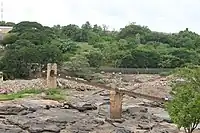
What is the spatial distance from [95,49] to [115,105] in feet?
153

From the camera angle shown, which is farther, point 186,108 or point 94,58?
point 94,58

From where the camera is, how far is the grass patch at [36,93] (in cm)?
5978

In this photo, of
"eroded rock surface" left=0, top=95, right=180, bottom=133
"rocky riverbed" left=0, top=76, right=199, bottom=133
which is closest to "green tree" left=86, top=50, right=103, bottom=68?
"rocky riverbed" left=0, top=76, right=199, bottom=133

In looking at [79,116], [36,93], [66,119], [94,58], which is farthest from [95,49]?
[66,119]

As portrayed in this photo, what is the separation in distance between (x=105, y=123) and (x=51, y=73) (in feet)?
80.7

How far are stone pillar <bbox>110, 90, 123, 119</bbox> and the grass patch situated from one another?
11627 mm

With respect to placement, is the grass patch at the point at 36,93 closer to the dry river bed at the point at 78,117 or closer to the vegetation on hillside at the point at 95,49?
the dry river bed at the point at 78,117

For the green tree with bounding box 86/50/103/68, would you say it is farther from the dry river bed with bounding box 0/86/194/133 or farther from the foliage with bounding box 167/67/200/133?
the foliage with bounding box 167/67/200/133

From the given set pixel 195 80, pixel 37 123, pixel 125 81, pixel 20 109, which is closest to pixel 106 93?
pixel 125 81

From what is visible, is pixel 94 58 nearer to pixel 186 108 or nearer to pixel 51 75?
pixel 51 75

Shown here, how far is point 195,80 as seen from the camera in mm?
37781

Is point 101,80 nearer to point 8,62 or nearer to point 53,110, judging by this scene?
point 8,62

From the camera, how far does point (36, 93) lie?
63656 mm

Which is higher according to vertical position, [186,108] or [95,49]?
[95,49]
